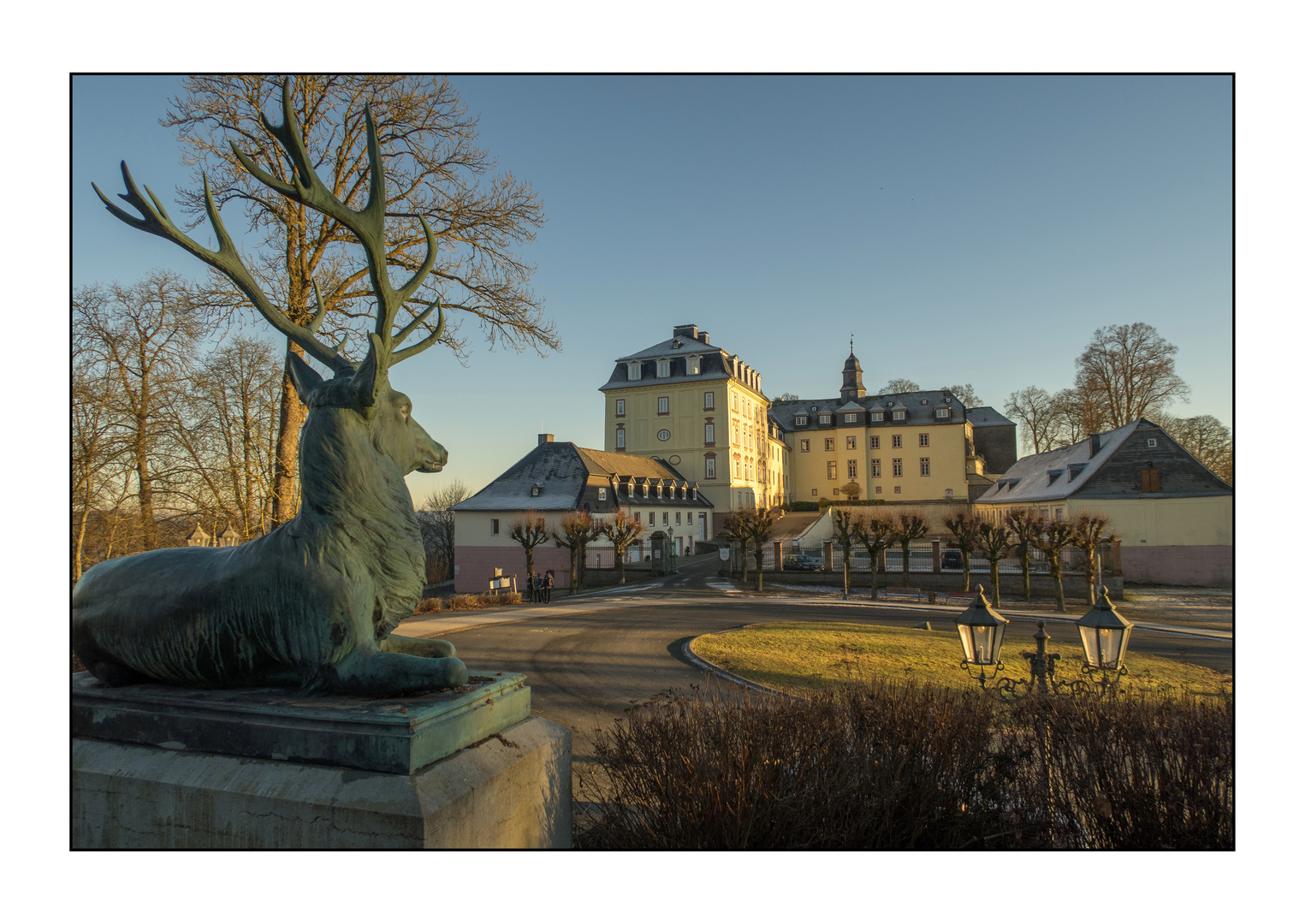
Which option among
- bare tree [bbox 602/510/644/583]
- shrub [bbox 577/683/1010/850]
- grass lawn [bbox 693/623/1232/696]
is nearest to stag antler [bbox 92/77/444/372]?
shrub [bbox 577/683/1010/850]

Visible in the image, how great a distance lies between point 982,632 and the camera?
6.66 metres

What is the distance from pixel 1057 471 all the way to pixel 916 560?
412 inches

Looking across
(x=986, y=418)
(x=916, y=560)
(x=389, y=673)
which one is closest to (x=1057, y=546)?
(x=916, y=560)

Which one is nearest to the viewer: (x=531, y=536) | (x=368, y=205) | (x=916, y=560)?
(x=368, y=205)

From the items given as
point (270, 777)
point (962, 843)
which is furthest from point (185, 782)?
point (962, 843)

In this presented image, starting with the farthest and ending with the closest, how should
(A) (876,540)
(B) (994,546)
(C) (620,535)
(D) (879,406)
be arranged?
(D) (879,406)
(C) (620,535)
(A) (876,540)
(B) (994,546)

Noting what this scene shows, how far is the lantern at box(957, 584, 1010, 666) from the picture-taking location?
6.59m

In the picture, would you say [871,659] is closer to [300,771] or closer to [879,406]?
[300,771]

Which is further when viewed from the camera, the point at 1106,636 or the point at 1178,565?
the point at 1178,565

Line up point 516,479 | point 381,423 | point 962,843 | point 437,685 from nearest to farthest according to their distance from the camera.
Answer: point 437,685 → point 381,423 → point 962,843 → point 516,479

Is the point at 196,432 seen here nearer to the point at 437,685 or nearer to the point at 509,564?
the point at 437,685

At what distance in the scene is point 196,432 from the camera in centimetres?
1545

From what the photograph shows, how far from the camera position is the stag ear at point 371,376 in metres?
2.92

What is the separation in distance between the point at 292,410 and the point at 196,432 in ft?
19.7
